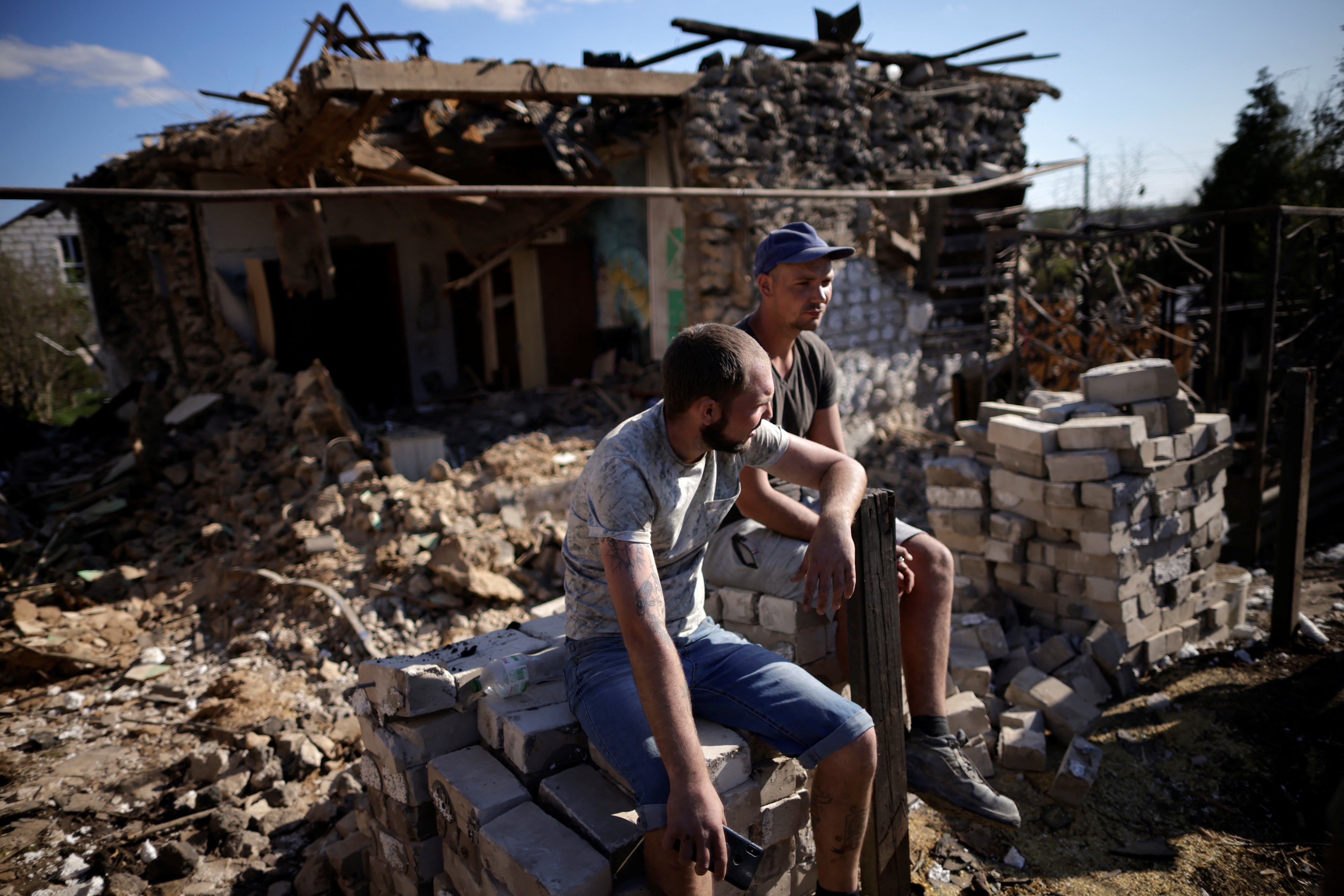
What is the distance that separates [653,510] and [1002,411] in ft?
11.8

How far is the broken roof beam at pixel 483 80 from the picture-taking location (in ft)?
19.7

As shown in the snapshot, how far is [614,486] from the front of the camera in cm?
199

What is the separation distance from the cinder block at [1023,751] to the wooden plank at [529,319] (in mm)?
8985

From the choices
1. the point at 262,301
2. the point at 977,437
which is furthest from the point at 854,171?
the point at 262,301

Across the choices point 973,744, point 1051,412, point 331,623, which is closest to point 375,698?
point 973,744

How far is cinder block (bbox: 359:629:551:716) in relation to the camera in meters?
2.39

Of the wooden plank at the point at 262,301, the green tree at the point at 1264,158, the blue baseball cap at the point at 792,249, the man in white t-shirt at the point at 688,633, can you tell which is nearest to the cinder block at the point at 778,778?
the man in white t-shirt at the point at 688,633

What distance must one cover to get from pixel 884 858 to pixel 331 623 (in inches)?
169

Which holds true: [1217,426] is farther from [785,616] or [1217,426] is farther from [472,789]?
[472,789]

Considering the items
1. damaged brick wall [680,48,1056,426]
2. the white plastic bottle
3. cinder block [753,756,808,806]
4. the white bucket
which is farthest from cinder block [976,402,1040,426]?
damaged brick wall [680,48,1056,426]

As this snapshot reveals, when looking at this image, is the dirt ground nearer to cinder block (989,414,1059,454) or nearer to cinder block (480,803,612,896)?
cinder block (989,414,1059,454)

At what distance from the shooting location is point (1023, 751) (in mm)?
3510

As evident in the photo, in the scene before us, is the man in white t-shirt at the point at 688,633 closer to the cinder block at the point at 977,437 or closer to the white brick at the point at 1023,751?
the white brick at the point at 1023,751

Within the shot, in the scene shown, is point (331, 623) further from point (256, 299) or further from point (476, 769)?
point (256, 299)
